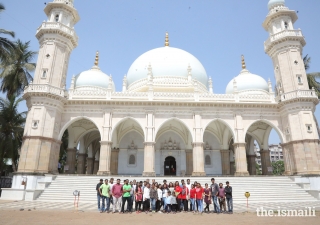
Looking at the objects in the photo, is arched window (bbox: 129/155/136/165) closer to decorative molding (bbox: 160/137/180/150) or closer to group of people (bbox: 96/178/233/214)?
decorative molding (bbox: 160/137/180/150)

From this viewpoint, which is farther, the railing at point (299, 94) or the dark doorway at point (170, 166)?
the dark doorway at point (170, 166)

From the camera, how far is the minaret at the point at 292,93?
20.9 m

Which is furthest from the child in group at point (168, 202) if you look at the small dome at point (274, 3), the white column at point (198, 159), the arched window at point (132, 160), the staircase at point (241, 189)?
the small dome at point (274, 3)

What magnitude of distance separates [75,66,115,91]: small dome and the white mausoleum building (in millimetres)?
128

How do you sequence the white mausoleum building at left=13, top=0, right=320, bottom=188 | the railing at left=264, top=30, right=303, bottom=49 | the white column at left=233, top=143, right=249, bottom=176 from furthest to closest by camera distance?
1. the railing at left=264, top=30, right=303, bottom=49
2. the white column at left=233, top=143, right=249, bottom=176
3. the white mausoleum building at left=13, top=0, right=320, bottom=188

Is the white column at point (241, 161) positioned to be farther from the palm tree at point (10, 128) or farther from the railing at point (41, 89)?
the palm tree at point (10, 128)

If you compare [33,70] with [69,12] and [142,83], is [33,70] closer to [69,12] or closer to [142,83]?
[69,12]

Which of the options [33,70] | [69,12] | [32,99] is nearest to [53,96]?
[32,99]

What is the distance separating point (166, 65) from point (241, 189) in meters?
18.4

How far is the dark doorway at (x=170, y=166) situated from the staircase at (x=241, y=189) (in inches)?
327

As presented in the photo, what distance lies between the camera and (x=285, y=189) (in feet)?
57.8

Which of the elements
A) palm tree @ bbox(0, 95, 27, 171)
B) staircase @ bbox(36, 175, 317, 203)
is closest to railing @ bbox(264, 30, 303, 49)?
staircase @ bbox(36, 175, 317, 203)

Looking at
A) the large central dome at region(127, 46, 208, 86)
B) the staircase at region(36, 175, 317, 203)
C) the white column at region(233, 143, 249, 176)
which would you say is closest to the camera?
the staircase at region(36, 175, 317, 203)

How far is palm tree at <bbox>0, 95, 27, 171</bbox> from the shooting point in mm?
21688
